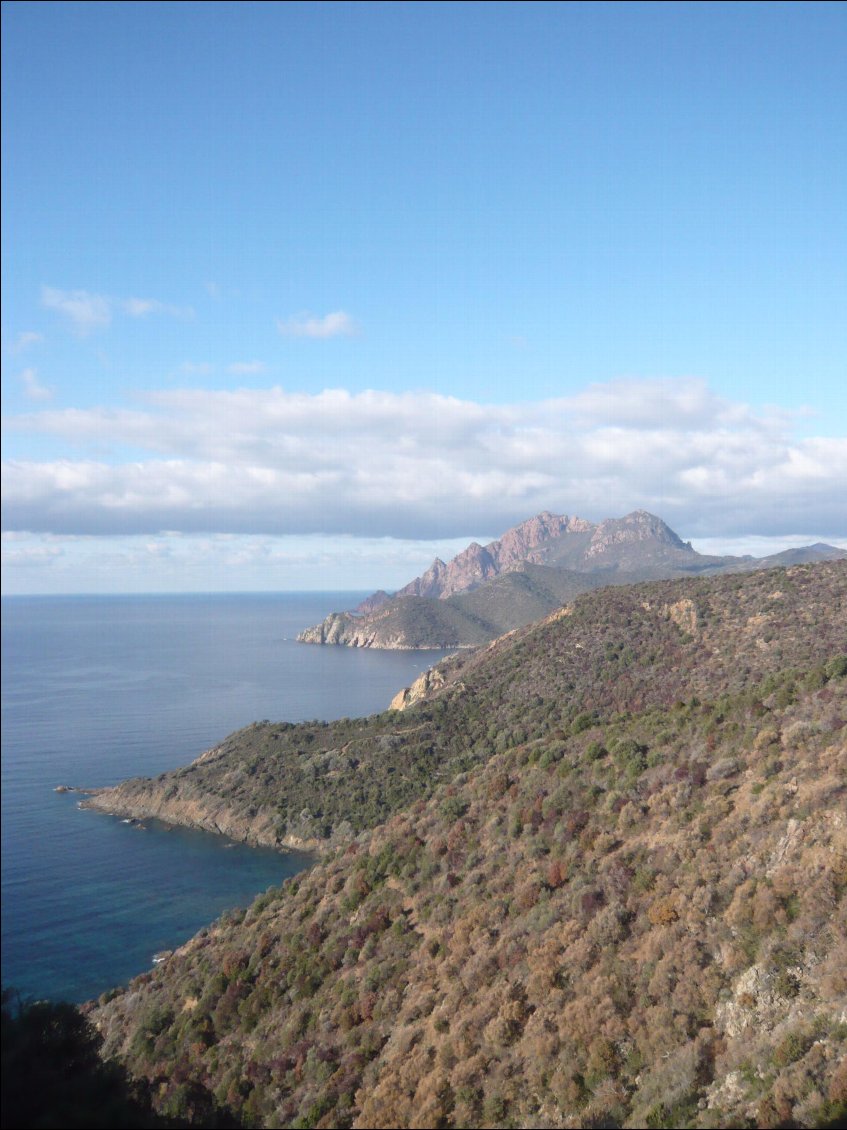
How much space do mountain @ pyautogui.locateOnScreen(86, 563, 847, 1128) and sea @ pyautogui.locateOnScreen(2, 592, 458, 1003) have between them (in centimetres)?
1477

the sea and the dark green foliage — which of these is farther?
the sea

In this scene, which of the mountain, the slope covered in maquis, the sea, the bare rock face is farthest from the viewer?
the bare rock face

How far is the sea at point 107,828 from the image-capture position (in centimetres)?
4603

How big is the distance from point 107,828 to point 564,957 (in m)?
64.2

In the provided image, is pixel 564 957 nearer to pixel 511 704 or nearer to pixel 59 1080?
pixel 59 1080

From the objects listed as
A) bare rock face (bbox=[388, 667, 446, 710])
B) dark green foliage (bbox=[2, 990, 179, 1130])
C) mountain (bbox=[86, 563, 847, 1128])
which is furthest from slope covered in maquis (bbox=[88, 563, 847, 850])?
dark green foliage (bbox=[2, 990, 179, 1130])

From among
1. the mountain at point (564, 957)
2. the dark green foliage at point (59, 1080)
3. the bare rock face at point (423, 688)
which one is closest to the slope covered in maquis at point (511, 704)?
the bare rock face at point (423, 688)

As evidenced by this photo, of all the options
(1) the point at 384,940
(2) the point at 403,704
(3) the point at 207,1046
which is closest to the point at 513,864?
(1) the point at 384,940

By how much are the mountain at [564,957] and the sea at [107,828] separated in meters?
14.8

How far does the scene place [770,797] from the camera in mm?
22031

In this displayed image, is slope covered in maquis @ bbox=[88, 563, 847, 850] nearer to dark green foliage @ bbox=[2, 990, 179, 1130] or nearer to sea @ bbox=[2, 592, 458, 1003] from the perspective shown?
sea @ bbox=[2, 592, 458, 1003]

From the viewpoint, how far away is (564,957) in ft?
63.6

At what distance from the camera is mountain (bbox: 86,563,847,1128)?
48.2 ft

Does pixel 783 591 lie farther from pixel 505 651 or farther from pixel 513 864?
pixel 513 864
